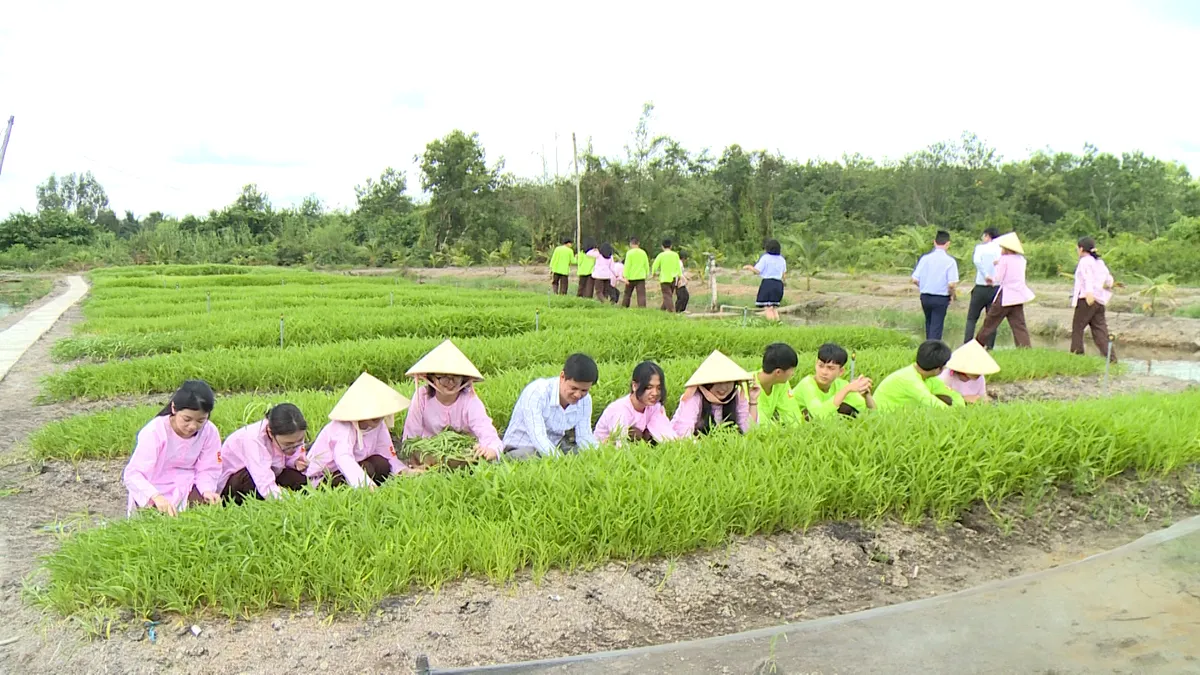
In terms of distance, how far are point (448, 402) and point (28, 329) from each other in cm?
1069

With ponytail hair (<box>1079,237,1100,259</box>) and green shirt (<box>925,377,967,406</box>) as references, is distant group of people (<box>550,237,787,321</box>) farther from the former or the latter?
green shirt (<box>925,377,967,406</box>)

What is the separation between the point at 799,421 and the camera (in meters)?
5.12

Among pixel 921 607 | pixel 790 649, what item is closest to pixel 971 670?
pixel 921 607

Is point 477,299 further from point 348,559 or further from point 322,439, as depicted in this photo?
point 348,559

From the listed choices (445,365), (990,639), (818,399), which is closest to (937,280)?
(818,399)

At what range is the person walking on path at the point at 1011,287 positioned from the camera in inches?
365

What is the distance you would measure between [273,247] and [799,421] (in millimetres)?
33617

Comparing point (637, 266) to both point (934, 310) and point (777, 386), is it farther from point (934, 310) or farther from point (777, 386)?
point (777, 386)

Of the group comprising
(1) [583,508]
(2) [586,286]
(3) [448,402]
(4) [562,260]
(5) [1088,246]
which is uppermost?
(5) [1088,246]

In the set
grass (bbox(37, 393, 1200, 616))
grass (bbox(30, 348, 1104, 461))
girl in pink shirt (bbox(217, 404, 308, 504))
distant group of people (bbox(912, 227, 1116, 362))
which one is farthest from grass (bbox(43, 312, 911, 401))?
grass (bbox(37, 393, 1200, 616))

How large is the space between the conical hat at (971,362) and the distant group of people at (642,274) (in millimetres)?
6260

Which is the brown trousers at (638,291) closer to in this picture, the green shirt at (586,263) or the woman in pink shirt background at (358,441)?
the green shirt at (586,263)

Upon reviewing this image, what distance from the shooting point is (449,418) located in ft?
16.4

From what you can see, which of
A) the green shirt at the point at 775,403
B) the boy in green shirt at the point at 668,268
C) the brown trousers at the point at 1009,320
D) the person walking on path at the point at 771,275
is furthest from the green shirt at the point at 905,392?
the boy in green shirt at the point at 668,268
